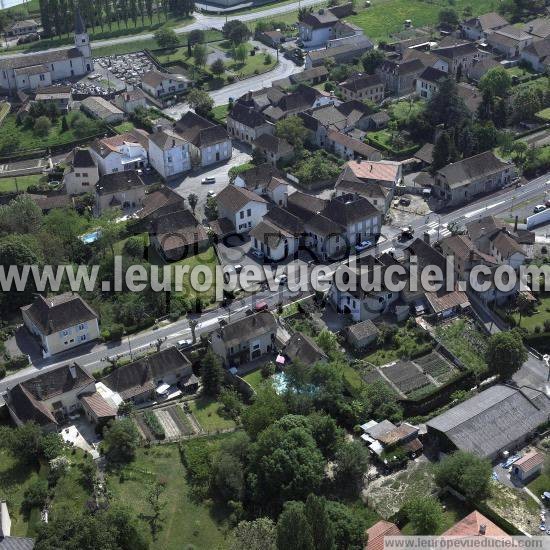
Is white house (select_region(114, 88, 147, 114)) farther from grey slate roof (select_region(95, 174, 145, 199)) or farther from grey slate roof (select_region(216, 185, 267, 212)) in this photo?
grey slate roof (select_region(216, 185, 267, 212))

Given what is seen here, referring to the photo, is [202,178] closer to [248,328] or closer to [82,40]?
[248,328]

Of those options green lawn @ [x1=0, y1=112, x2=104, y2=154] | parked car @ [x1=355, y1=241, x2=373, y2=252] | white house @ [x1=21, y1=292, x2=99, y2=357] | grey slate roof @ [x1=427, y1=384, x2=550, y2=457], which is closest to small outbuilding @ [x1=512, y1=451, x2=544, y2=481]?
grey slate roof @ [x1=427, y1=384, x2=550, y2=457]

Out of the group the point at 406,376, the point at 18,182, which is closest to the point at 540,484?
the point at 406,376

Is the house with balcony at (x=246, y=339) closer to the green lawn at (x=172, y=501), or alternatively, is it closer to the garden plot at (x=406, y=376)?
the garden plot at (x=406, y=376)

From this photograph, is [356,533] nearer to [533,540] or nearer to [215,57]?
[533,540]

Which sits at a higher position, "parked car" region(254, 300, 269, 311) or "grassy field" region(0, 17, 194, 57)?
"grassy field" region(0, 17, 194, 57)

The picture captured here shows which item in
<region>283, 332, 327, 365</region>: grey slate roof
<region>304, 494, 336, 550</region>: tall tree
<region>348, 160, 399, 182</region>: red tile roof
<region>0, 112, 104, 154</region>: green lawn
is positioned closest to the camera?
<region>304, 494, 336, 550</region>: tall tree
